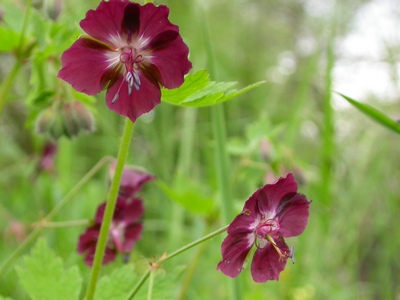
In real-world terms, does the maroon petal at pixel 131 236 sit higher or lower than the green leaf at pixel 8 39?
lower

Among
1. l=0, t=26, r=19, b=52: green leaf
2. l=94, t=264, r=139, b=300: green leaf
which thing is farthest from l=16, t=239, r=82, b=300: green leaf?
l=0, t=26, r=19, b=52: green leaf

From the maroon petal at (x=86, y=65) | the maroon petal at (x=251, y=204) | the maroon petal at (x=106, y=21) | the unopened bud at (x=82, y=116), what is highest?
the unopened bud at (x=82, y=116)

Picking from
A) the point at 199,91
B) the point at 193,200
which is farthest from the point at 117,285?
the point at 193,200

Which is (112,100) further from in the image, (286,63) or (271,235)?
(286,63)

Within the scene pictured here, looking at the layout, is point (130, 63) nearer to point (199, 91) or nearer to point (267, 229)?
point (199, 91)

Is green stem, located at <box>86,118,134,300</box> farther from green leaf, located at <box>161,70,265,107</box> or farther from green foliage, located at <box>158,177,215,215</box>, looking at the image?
green foliage, located at <box>158,177,215,215</box>


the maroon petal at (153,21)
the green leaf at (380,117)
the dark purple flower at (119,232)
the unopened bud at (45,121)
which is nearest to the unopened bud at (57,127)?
the unopened bud at (45,121)

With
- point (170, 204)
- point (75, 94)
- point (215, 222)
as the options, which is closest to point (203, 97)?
point (75, 94)

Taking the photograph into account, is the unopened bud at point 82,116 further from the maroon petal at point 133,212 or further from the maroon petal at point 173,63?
the maroon petal at point 173,63
